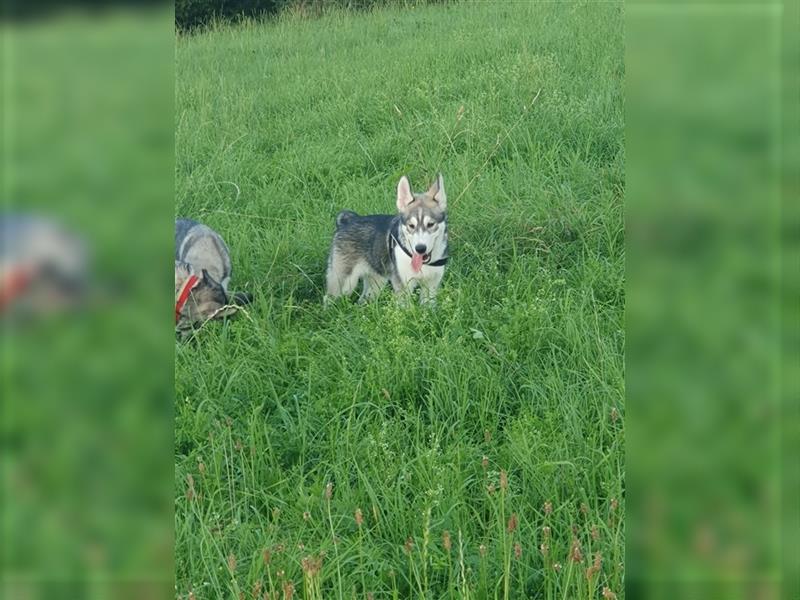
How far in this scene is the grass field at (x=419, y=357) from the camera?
1824 mm

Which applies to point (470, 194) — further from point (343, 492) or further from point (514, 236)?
point (343, 492)

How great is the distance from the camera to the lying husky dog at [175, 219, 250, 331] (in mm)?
3109

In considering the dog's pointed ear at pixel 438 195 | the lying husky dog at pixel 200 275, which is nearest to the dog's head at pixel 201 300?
the lying husky dog at pixel 200 275

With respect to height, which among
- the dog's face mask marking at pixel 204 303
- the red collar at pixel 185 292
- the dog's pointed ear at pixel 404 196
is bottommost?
the dog's face mask marking at pixel 204 303

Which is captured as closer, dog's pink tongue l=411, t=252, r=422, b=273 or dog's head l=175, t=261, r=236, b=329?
dog's head l=175, t=261, r=236, b=329

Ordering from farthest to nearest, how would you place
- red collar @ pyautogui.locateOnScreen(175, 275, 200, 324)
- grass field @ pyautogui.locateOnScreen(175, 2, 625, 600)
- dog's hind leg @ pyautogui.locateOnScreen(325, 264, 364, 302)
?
dog's hind leg @ pyautogui.locateOnScreen(325, 264, 364, 302), red collar @ pyautogui.locateOnScreen(175, 275, 200, 324), grass field @ pyautogui.locateOnScreen(175, 2, 625, 600)

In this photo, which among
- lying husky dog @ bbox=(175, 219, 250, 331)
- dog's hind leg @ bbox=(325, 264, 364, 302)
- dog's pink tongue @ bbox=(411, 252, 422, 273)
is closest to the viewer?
lying husky dog @ bbox=(175, 219, 250, 331)
